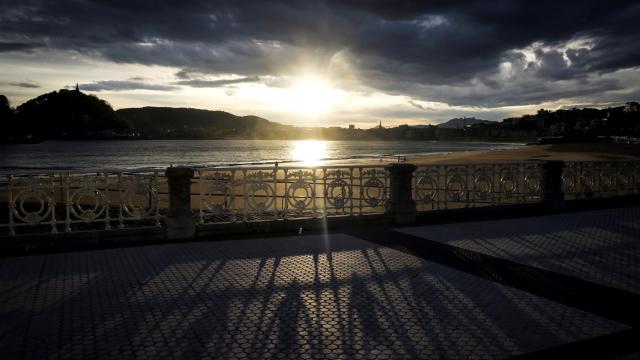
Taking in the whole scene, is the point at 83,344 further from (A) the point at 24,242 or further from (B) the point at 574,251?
(B) the point at 574,251

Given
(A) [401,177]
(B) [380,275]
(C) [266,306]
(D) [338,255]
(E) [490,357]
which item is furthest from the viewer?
(A) [401,177]

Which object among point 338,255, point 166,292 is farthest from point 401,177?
point 166,292

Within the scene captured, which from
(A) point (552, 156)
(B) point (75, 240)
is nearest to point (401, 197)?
(B) point (75, 240)

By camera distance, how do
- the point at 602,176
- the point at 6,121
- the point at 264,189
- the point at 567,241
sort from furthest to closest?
1. the point at 6,121
2. the point at 602,176
3. the point at 264,189
4. the point at 567,241

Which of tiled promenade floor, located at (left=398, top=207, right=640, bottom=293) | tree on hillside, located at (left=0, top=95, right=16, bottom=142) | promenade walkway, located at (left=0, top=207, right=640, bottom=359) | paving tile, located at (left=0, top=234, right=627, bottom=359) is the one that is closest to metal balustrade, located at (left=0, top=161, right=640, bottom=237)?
promenade walkway, located at (left=0, top=207, right=640, bottom=359)

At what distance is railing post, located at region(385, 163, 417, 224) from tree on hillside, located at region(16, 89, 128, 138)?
193280 mm

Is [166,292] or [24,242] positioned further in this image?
[24,242]

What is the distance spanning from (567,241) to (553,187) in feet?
15.0

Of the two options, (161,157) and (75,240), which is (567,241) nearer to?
(75,240)

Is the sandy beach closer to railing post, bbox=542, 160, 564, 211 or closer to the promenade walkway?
railing post, bbox=542, 160, 564, 211

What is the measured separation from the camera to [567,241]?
28.3ft

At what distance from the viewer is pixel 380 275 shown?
6.50 meters

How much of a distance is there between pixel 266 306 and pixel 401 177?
Answer: 247 inches

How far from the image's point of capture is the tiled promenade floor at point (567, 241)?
6727 millimetres
